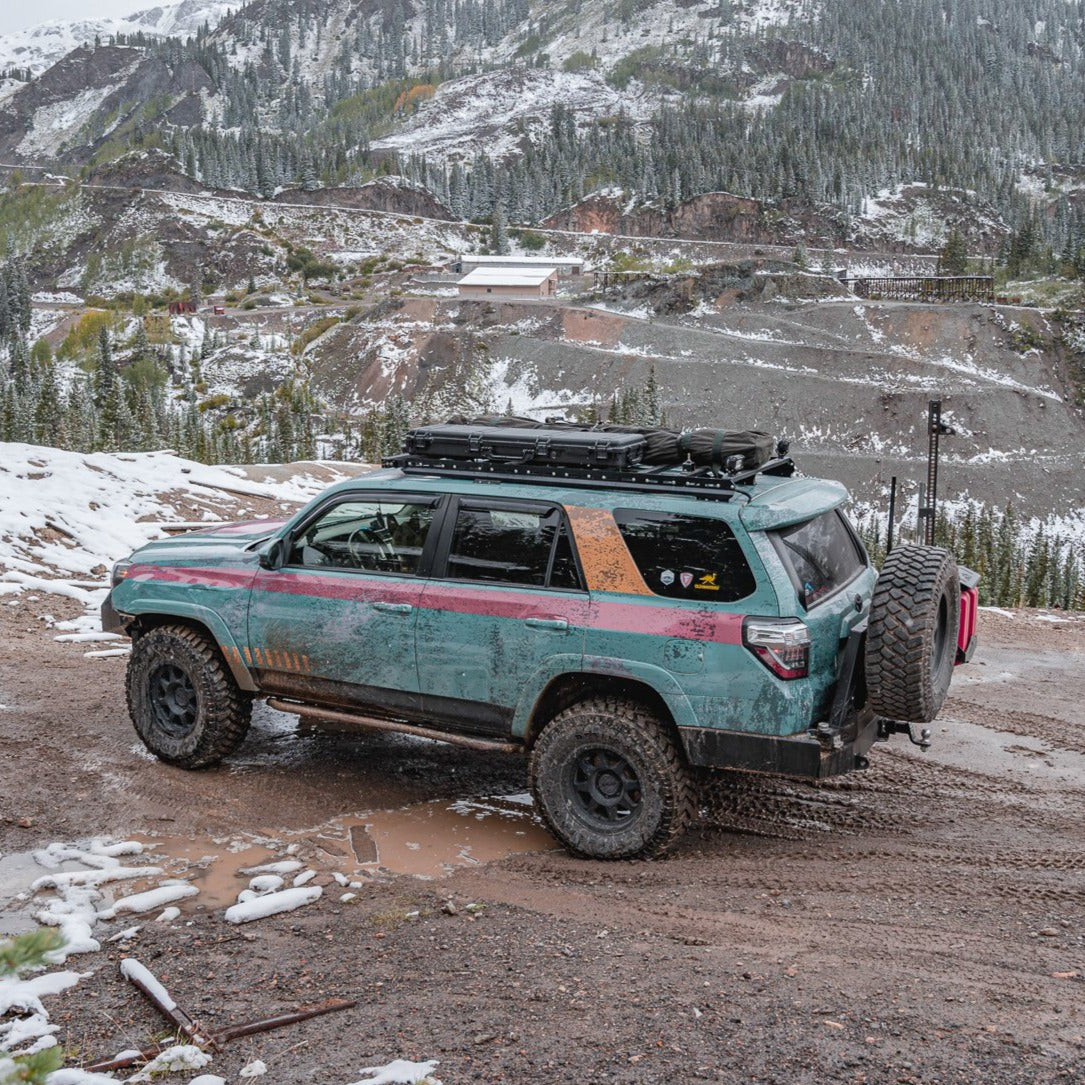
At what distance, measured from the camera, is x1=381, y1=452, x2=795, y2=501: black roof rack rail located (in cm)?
629

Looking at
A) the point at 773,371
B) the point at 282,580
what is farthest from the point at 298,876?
the point at 773,371

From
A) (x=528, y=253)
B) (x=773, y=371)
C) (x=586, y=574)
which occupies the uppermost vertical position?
(x=528, y=253)

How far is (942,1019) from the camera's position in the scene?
4398 millimetres

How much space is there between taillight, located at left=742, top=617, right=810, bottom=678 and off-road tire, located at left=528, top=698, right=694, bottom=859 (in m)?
0.78

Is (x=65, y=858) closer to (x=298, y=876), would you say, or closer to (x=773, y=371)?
→ (x=298, y=876)

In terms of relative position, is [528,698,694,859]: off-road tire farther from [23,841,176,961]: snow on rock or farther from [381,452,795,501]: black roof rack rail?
[23,841,176,961]: snow on rock

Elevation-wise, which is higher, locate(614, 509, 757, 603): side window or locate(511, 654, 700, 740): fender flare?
locate(614, 509, 757, 603): side window

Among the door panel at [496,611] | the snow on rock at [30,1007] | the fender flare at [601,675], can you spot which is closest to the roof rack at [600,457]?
the door panel at [496,611]

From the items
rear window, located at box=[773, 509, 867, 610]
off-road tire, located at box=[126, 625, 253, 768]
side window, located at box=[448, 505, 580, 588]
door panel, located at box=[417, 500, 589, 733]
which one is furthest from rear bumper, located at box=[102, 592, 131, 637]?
rear window, located at box=[773, 509, 867, 610]

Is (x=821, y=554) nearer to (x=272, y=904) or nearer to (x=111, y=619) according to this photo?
(x=272, y=904)

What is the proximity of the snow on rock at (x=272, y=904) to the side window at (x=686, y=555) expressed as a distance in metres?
2.59

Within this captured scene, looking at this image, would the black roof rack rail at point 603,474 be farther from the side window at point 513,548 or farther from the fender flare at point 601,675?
the fender flare at point 601,675

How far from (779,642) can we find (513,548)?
1.78m

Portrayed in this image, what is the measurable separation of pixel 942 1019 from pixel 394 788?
4.25 m
